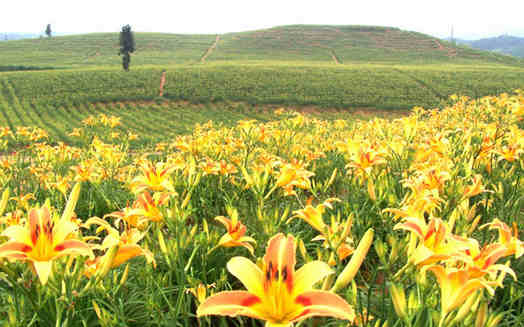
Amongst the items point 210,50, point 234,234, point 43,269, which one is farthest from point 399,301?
point 210,50

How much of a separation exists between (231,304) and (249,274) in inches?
4.1

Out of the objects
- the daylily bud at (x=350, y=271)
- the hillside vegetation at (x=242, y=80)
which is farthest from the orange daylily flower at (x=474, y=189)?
the hillside vegetation at (x=242, y=80)

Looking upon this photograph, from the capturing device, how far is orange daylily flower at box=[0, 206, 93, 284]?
94 cm

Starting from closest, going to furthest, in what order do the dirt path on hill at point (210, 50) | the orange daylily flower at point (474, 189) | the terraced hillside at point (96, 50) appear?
the orange daylily flower at point (474, 189)
the terraced hillside at point (96, 50)
the dirt path on hill at point (210, 50)

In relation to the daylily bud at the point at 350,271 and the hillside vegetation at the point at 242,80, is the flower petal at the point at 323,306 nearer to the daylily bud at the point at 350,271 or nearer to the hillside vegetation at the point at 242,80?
the daylily bud at the point at 350,271

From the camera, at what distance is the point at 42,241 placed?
3.33ft

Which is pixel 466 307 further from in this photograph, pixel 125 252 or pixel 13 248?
pixel 13 248

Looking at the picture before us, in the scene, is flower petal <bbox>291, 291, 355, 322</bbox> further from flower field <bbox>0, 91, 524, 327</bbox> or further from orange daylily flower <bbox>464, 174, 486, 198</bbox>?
orange daylily flower <bbox>464, 174, 486, 198</bbox>

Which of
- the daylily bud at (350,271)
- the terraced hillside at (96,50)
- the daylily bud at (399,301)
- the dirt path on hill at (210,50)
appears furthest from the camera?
the dirt path on hill at (210,50)

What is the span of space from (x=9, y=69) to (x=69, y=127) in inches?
1301

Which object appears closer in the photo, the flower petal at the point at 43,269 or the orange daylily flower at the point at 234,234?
the flower petal at the point at 43,269

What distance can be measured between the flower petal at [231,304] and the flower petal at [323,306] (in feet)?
0.36

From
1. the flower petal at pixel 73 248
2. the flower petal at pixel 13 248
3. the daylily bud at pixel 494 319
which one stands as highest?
the flower petal at pixel 13 248

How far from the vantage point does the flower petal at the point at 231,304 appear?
2.44 ft
